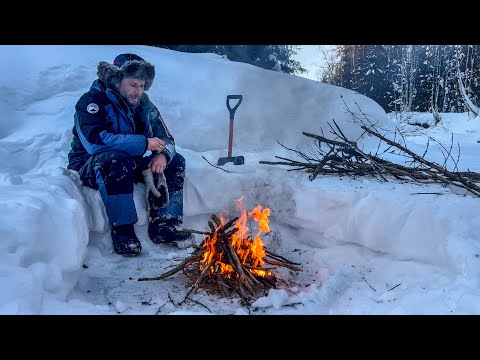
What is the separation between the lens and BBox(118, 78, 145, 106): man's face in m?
3.91

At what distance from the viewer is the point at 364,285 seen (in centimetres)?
312

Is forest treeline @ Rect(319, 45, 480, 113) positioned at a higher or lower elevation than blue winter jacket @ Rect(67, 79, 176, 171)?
higher

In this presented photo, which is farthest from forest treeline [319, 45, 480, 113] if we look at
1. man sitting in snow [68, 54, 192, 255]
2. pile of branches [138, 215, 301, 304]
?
pile of branches [138, 215, 301, 304]

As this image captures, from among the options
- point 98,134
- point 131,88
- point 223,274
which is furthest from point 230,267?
point 131,88

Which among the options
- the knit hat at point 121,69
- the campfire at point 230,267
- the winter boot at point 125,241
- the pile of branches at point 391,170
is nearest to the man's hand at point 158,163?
the winter boot at point 125,241

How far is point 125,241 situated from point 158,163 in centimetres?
81

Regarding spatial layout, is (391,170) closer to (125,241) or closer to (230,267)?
(230,267)

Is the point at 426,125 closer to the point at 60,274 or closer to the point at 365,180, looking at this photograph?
the point at 365,180

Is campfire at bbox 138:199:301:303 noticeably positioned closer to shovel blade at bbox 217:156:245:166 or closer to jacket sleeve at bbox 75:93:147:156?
jacket sleeve at bbox 75:93:147:156

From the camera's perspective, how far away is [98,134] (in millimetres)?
3727

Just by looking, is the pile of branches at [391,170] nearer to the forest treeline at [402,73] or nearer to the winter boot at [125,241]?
the winter boot at [125,241]

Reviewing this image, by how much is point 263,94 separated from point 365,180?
3.69 m

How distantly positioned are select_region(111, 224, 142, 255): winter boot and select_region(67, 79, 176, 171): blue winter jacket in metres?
0.70

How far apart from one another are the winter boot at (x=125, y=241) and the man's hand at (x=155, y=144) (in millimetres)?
759
